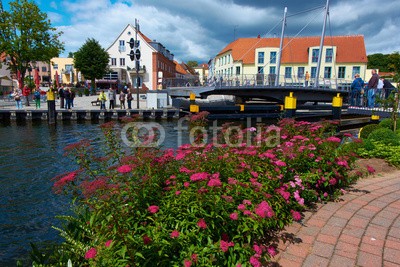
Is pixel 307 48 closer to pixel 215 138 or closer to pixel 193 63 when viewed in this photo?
pixel 215 138

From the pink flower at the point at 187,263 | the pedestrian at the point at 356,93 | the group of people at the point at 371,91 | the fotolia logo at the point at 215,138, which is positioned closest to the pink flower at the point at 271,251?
the pink flower at the point at 187,263

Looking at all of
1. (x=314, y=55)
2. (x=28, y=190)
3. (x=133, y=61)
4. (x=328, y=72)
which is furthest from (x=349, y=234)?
(x=133, y=61)

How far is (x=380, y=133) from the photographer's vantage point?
7266mm

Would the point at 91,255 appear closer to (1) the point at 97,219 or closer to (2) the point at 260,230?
(1) the point at 97,219

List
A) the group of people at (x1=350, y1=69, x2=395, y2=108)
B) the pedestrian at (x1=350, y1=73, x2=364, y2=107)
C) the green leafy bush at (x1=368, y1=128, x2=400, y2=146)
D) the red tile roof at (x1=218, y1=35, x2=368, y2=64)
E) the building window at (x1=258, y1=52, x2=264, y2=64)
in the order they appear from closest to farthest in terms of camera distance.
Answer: the green leafy bush at (x1=368, y1=128, x2=400, y2=146)
the group of people at (x1=350, y1=69, x2=395, y2=108)
the pedestrian at (x1=350, y1=73, x2=364, y2=107)
the red tile roof at (x1=218, y1=35, x2=368, y2=64)
the building window at (x1=258, y1=52, x2=264, y2=64)

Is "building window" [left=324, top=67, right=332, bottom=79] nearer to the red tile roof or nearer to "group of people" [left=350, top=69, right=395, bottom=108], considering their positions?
the red tile roof

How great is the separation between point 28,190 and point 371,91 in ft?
50.1

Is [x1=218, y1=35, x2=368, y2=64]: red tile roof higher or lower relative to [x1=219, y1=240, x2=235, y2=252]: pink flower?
higher

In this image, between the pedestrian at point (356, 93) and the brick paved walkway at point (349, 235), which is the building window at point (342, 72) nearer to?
the pedestrian at point (356, 93)

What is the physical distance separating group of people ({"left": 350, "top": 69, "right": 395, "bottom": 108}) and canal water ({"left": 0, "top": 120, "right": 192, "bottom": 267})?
1011cm

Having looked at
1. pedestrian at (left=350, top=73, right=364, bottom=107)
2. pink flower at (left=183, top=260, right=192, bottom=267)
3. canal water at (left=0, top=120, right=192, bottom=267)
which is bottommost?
canal water at (left=0, top=120, right=192, bottom=267)

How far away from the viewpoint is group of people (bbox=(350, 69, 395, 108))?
13930mm

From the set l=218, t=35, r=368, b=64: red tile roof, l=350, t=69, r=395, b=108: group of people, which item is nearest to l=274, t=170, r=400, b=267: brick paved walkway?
l=350, t=69, r=395, b=108: group of people

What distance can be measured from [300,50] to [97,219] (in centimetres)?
5571
